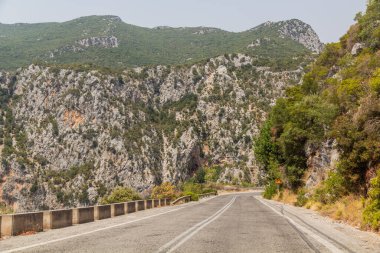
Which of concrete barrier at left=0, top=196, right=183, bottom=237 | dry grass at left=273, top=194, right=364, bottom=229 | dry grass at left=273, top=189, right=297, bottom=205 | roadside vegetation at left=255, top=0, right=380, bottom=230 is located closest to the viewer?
concrete barrier at left=0, top=196, right=183, bottom=237

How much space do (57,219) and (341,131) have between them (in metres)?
13.7

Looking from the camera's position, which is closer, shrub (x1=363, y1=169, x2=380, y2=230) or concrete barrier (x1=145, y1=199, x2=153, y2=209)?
shrub (x1=363, y1=169, x2=380, y2=230)

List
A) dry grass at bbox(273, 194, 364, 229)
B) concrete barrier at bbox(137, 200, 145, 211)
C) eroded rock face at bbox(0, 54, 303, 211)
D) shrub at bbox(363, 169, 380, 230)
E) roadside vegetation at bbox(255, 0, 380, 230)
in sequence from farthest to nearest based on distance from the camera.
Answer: eroded rock face at bbox(0, 54, 303, 211), concrete barrier at bbox(137, 200, 145, 211), roadside vegetation at bbox(255, 0, 380, 230), dry grass at bbox(273, 194, 364, 229), shrub at bbox(363, 169, 380, 230)

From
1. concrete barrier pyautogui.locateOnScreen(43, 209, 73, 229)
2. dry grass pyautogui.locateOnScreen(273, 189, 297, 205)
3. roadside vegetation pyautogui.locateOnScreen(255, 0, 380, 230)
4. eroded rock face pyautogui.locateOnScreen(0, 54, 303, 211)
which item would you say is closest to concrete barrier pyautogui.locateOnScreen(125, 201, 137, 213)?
concrete barrier pyautogui.locateOnScreen(43, 209, 73, 229)

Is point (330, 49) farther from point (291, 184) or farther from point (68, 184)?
point (68, 184)

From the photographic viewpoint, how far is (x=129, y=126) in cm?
15162

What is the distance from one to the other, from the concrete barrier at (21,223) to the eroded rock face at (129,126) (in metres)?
116

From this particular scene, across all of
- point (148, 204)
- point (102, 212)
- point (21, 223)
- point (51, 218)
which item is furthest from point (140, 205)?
point (21, 223)

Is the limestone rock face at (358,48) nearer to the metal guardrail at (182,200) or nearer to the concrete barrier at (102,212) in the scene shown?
the metal guardrail at (182,200)

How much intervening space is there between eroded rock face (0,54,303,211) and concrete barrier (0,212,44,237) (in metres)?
116

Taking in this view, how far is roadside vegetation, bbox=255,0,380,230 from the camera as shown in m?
17.9

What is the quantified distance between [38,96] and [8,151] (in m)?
25.5

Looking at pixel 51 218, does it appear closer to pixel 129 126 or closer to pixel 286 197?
pixel 286 197

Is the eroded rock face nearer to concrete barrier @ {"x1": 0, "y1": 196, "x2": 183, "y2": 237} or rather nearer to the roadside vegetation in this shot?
the roadside vegetation
